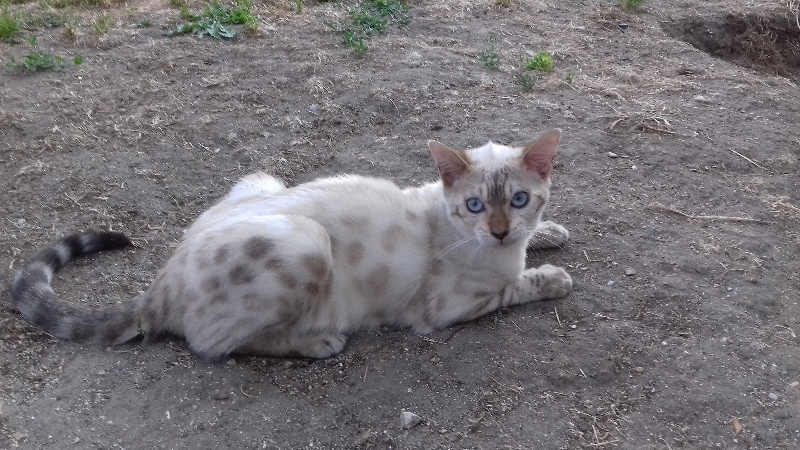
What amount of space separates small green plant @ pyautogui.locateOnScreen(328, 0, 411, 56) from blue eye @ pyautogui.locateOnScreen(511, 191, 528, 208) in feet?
11.1

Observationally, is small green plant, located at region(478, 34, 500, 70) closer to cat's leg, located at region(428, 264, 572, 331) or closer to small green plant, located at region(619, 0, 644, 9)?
small green plant, located at region(619, 0, 644, 9)

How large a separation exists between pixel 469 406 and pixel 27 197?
349 cm

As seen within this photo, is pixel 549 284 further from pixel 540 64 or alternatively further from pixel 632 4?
pixel 632 4

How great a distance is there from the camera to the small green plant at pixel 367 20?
6.97 metres

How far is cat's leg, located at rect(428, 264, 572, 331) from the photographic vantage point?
4070 mm

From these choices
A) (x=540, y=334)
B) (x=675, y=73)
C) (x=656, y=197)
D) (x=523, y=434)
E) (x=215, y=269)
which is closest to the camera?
(x=523, y=434)

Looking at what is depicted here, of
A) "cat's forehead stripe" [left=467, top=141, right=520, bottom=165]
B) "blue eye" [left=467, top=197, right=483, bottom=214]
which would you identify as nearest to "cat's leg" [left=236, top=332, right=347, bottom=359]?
"blue eye" [left=467, top=197, right=483, bottom=214]

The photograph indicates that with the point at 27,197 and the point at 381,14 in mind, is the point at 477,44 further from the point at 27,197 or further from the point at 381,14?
the point at 27,197

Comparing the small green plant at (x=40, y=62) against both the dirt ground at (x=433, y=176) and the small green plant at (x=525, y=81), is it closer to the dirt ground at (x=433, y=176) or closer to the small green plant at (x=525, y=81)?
the dirt ground at (x=433, y=176)

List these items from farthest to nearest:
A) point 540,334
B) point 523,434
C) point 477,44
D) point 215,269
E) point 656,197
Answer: point 477,44, point 656,197, point 540,334, point 215,269, point 523,434

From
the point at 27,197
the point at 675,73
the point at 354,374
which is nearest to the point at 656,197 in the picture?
Answer: the point at 675,73

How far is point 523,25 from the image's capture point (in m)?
7.48

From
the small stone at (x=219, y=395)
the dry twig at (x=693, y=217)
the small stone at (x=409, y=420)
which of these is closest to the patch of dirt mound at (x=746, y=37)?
the dry twig at (x=693, y=217)

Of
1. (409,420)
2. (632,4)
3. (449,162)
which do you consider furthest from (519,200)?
(632,4)
